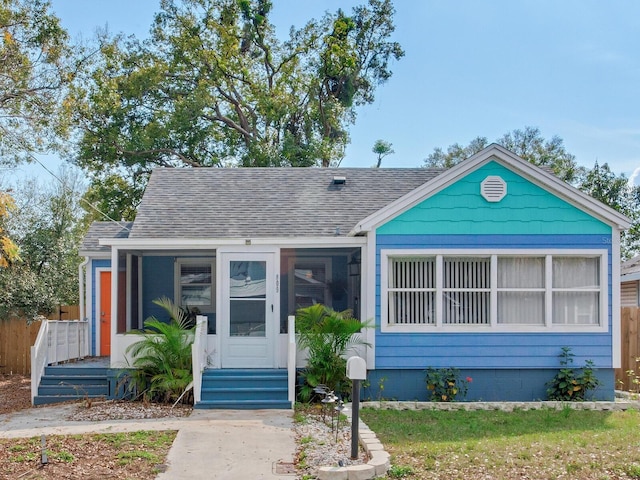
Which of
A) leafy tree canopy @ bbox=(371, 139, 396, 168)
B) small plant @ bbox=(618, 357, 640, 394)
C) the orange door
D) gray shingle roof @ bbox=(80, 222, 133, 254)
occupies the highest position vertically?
leafy tree canopy @ bbox=(371, 139, 396, 168)

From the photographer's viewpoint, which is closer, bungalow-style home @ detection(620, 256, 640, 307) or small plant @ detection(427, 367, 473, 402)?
small plant @ detection(427, 367, 473, 402)

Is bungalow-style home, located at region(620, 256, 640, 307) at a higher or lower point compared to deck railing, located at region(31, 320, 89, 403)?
higher

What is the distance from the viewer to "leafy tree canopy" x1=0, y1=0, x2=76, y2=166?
1345 centimetres

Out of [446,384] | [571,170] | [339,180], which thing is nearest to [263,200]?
[339,180]

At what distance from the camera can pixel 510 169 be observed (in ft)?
36.1

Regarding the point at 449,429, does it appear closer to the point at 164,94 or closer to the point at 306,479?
the point at 306,479

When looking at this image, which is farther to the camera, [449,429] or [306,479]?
[449,429]

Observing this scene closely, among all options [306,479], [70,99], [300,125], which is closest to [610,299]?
[306,479]

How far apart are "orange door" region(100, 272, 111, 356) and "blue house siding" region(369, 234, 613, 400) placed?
6.79 m

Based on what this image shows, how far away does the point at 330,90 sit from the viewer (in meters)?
27.3

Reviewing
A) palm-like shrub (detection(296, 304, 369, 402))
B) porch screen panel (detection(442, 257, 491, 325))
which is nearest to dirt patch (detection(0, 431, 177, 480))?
palm-like shrub (detection(296, 304, 369, 402))

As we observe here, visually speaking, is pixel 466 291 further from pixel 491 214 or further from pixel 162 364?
pixel 162 364

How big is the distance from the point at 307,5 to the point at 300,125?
4.59 m

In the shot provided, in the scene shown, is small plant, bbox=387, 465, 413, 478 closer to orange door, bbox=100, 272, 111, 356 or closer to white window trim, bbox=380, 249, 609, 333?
white window trim, bbox=380, 249, 609, 333
